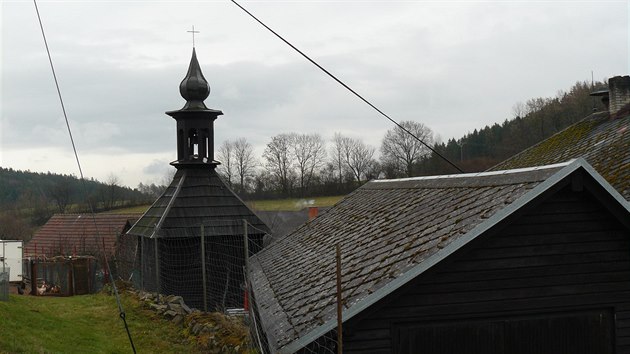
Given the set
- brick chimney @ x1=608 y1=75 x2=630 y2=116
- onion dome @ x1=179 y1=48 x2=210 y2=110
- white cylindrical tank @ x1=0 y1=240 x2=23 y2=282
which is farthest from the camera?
white cylindrical tank @ x1=0 y1=240 x2=23 y2=282

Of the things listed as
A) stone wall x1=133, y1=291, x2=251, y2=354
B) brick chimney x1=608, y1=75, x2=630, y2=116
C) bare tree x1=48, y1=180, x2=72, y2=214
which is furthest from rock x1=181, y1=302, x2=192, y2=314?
bare tree x1=48, y1=180, x2=72, y2=214

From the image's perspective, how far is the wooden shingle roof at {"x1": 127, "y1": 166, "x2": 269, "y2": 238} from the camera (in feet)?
74.0

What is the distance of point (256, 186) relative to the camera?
220 ft

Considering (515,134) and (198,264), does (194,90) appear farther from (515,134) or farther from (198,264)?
(515,134)

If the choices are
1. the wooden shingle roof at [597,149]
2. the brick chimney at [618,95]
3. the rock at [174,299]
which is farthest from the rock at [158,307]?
the brick chimney at [618,95]

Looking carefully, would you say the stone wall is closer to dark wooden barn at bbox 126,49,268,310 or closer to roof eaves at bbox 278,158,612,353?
dark wooden barn at bbox 126,49,268,310

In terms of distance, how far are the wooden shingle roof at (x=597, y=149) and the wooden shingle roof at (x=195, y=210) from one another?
32.9 feet

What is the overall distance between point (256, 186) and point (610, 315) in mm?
59828

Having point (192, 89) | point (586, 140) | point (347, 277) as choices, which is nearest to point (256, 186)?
point (192, 89)

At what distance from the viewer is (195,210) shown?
76.7 ft

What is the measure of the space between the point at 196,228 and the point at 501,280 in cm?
1616

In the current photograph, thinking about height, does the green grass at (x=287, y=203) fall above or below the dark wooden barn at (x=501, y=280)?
above

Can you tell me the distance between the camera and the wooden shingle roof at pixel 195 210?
2255 cm

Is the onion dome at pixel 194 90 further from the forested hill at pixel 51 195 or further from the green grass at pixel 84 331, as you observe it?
the forested hill at pixel 51 195
